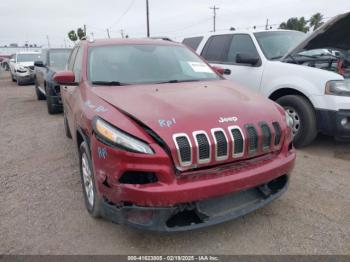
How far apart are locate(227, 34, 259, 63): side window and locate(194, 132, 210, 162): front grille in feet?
11.5

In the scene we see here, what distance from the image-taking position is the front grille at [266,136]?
253cm

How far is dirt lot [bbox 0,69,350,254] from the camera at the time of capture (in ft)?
8.35

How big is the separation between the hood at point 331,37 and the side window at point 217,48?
1.39m

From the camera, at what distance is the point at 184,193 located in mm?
2188

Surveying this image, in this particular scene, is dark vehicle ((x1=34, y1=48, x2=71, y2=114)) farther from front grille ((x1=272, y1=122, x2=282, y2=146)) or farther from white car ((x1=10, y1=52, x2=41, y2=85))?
front grille ((x1=272, y1=122, x2=282, y2=146))

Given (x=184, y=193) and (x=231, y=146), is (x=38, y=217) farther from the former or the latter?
(x=231, y=146)

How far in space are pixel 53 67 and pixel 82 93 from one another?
Answer: 5.41m

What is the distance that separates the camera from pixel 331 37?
4820 mm

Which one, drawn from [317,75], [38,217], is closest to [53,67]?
[38,217]

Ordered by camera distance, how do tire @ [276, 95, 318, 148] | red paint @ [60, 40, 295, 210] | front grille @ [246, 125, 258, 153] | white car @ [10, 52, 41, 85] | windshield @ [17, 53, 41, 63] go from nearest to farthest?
red paint @ [60, 40, 295, 210] < front grille @ [246, 125, 258, 153] < tire @ [276, 95, 318, 148] < white car @ [10, 52, 41, 85] < windshield @ [17, 53, 41, 63]

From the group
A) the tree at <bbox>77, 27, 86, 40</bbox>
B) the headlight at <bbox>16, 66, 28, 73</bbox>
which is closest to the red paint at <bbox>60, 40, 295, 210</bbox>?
the headlight at <bbox>16, 66, 28, 73</bbox>

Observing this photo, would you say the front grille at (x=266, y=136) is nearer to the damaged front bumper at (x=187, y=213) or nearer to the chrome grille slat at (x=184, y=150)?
the damaged front bumper at (x=187, y=213)

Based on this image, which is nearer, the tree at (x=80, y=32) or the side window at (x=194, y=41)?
the side window at (x=194, y=41)

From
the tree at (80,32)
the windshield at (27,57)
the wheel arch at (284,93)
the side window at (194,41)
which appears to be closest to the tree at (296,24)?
the tree at (80,32)
